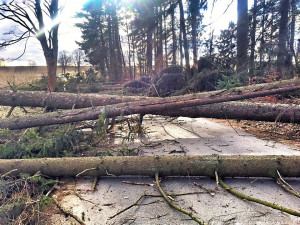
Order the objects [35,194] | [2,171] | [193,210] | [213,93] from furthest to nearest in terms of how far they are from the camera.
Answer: [213,93] < [2,171] < [35,194] < [193,210]

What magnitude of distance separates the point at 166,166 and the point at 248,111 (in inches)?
107

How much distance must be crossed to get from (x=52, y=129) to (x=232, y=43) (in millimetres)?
12082

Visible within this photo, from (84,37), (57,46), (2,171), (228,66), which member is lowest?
(2,171)

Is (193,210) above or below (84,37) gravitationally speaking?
below

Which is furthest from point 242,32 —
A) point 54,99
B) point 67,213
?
point 67,213

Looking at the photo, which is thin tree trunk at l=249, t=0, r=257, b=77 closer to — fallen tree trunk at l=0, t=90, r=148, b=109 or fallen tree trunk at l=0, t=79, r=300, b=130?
fallen tree trunk at l=0, t=79, r=300, b=130

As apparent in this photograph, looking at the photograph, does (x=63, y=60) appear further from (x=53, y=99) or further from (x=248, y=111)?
(x=248, y=111)

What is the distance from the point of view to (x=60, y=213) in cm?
211

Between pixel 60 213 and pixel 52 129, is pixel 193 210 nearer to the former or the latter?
pixel 60 213

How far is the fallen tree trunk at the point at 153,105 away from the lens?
402cm

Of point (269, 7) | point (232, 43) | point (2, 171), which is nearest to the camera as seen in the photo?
point (2, 171)

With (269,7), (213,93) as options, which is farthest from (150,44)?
(213,93)

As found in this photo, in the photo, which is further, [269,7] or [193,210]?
[269,7]

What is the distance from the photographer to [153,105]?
4.27 metres
